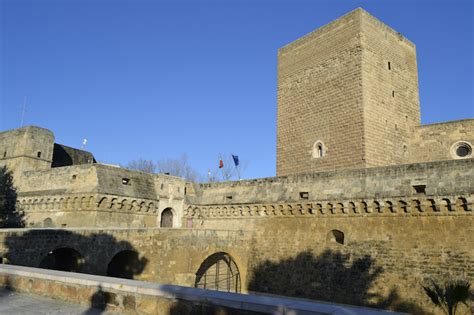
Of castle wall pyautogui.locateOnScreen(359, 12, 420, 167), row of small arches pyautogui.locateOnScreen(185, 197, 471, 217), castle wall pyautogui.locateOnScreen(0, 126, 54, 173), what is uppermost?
castle wall pyautogui.locateOnScreen(359, 12, 420, 167)

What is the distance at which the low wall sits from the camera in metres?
3.58

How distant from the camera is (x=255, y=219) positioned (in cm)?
1706

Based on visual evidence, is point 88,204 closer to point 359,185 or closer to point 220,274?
point 220,274

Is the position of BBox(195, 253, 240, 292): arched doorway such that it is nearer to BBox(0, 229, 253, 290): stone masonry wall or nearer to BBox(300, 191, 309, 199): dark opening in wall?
BBox(0, 229, 253, 290): stone masonry wall

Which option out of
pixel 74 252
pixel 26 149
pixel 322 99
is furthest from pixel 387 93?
pixel 26 149

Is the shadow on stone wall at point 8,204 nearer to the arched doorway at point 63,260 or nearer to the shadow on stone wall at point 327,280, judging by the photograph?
the arched doorway at point 63,260

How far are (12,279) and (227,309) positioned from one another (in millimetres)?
4033

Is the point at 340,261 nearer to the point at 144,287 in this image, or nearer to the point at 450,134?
the point at 450,134

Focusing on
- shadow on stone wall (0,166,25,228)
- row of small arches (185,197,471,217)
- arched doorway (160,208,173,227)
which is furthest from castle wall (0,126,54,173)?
row of small arches (185,197,471,217)

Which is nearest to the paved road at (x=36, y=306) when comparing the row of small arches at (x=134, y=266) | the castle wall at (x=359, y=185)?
the row of small arches at (x=134, y=266)

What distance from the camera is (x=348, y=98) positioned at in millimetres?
16922

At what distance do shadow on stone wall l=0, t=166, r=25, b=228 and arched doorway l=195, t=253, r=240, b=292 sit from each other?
31.3 feet

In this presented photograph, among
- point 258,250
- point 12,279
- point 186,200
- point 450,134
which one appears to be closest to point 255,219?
point 258,250

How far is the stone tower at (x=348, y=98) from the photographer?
16531 millimetres
